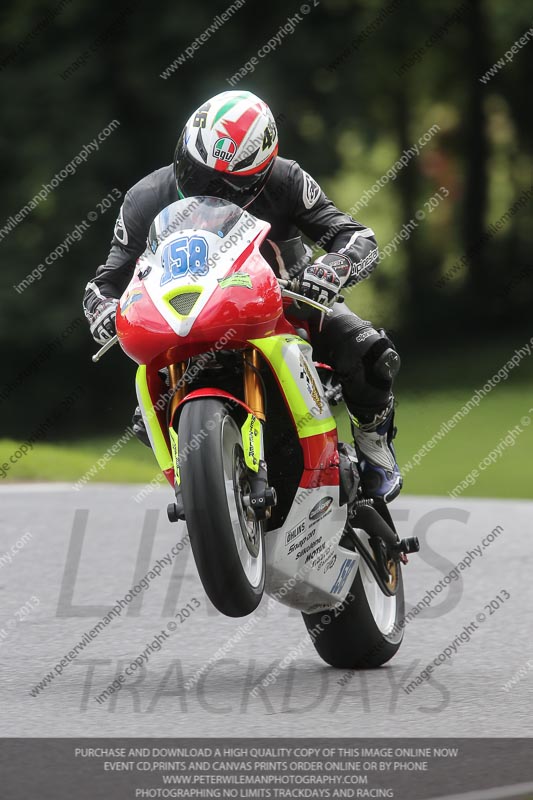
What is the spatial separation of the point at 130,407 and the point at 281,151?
4636 millimetres

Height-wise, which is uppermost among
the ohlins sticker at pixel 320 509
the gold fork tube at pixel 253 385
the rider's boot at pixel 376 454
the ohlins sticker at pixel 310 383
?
the gold fork tube at pixel 253 385

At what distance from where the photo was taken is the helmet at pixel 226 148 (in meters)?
5.11

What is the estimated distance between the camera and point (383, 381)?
5789mm

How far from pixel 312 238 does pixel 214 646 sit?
1.80m

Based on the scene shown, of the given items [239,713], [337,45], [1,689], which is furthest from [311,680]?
[337,45]

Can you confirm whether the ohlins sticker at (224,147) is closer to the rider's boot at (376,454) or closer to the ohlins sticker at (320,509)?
the ohlins sticker at (320,509)

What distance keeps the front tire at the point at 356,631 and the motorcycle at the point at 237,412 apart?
0.22 meters

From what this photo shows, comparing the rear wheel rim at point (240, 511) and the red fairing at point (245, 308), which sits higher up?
the red fairing at point (245, 308)

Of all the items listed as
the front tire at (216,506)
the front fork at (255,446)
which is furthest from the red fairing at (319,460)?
the front tire at (216,506)

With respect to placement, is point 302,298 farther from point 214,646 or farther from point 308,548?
point 214,646

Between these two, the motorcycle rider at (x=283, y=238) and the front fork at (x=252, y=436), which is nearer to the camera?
the front fork at (x=252, y=436)

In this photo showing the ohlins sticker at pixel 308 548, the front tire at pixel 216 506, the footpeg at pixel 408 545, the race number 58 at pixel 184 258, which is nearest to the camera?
the front tire at pixel 216 506

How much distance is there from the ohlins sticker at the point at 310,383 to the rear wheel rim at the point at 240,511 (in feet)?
1.43

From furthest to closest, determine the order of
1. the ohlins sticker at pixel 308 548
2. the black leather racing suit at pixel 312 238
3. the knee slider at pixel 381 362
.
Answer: the knee slider at pixel 381 362
the black leather racing suit at pixel 312 238
the ohlins sticker at pixel 308 548
